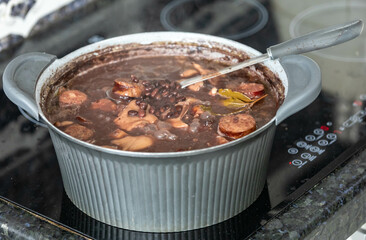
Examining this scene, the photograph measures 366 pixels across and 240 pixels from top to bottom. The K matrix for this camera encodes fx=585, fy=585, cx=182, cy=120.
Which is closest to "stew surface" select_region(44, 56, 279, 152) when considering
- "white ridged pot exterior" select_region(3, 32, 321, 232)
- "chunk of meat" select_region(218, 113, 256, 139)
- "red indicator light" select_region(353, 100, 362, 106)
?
"chunk of meat" select_region(218, 113, 256, 139)

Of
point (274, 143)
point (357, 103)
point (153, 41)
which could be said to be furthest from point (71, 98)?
point (357, 103)

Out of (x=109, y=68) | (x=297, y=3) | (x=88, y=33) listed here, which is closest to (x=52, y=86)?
(x=109, y=68)

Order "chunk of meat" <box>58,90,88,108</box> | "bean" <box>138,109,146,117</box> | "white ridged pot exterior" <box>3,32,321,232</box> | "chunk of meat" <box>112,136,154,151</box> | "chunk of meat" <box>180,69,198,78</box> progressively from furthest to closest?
"chunk of meat" <box>180,69,198,78</box>, "chunk of meat" <box>58,90,88,108</box>, "bean" <box>138,109,146,117</box>, "chunk of meat" <box>112,136,154,151</box>, "white ridged pot exterior" <box>3,32,321,232</box>

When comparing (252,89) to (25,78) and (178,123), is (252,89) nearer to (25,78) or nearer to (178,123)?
(178,123)

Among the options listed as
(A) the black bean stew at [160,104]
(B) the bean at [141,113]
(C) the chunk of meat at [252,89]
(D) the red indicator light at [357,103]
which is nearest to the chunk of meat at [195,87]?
(A) the black bean stew at [160,104]

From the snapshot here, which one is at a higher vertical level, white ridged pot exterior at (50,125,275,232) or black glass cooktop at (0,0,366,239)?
white ridged pot exterior at (50,125,275,232)

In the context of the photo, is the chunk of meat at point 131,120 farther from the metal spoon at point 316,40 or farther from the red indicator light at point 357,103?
the red indicator light at point 357,103

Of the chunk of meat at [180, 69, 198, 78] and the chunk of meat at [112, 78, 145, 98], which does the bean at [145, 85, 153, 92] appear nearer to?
the chunk of meat at [112, 78, 145, 98]

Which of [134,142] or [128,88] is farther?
[128,88]
